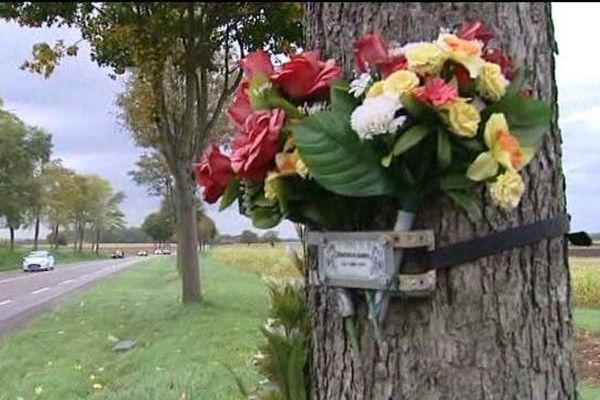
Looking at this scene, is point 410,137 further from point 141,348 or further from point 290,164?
point 141,348

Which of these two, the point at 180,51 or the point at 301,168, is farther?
the point at 180,51

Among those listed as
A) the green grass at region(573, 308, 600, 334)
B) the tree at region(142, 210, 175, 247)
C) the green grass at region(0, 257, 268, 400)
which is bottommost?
the green grass at region(0, 257, 268, 400)

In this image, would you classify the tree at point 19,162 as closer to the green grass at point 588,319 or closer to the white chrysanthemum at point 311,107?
the green grass at point 588,319

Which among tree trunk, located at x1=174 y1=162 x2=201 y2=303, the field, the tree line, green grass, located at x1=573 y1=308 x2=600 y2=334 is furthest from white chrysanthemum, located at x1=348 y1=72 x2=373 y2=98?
the tree line

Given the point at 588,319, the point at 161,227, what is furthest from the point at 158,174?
the point at 588,319

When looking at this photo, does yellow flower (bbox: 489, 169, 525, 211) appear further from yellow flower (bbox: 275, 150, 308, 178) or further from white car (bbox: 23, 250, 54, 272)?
white car (bbox: 23, 250, 54, 272)

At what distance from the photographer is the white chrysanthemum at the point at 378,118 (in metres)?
0.76

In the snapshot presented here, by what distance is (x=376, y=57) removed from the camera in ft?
2.70

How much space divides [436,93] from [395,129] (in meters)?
0.05

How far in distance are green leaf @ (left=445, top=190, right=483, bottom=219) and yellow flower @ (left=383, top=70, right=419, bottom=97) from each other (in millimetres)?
123

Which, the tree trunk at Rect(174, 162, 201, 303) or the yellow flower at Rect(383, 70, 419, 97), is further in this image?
the tree trunk at Rect(174, 162, 201, 303)

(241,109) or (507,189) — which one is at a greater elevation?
(241,109)

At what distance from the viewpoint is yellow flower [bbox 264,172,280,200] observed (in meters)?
0.88

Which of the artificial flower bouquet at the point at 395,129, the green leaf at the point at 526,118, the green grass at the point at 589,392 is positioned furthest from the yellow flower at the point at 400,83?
the green grass at the point at 589,392
